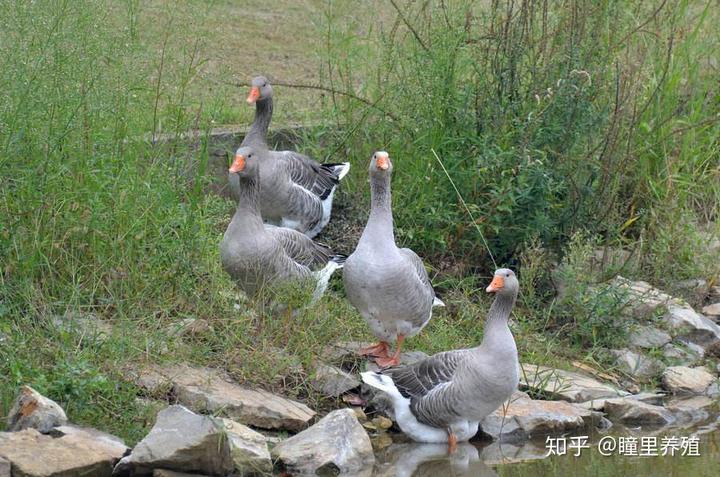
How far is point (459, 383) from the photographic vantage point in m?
6.92

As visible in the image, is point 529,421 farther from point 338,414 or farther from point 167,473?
point 167,473

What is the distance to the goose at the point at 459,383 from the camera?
685cm

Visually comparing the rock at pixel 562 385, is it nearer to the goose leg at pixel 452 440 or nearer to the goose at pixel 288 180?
the goose leg at pixel 452 440

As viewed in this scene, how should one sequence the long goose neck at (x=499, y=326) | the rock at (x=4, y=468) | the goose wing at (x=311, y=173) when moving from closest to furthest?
the rock at (x=4, y=468) < the long goose neck at (x=499, y=326) < the goose wing at (x=311, y=173)

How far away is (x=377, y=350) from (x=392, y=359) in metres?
0.18

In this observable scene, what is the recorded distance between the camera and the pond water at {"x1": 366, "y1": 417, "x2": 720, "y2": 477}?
21.7ft

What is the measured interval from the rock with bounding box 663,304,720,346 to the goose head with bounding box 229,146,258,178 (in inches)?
133

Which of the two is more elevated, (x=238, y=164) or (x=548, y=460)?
(x=238, y=164)

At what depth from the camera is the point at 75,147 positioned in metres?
7.41

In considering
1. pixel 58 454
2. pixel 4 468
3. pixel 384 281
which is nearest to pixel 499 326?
pixel 384 281

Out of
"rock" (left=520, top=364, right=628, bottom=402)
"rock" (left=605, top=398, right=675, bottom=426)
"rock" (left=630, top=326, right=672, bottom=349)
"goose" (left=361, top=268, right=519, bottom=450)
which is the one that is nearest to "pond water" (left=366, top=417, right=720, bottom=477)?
"goose" (left=361, top=268, right=519, bottom=450)

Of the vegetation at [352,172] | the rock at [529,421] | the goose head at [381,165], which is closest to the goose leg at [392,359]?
the vegetation at [352,172]

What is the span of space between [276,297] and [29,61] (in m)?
2.10

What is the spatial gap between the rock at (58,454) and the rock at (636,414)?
335 cm
